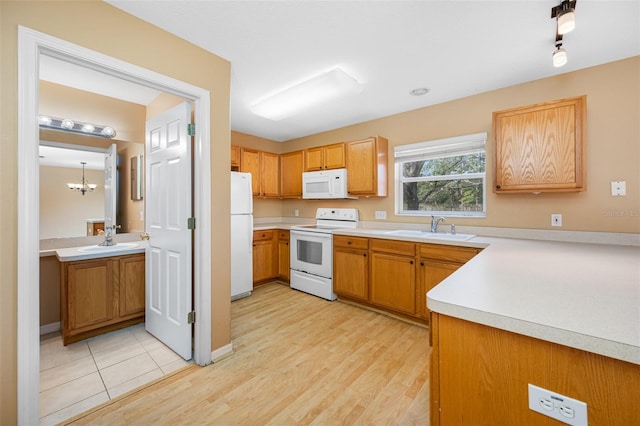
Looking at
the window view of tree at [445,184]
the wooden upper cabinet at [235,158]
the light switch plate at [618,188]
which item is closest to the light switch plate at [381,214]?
the window view of tree at [445,184]

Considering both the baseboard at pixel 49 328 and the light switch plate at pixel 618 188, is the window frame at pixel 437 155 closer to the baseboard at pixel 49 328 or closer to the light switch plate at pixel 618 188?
the light switch plate at pixel 618 188

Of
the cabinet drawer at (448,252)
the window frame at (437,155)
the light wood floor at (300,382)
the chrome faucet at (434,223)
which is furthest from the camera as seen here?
the chrome faucet at (434,223)

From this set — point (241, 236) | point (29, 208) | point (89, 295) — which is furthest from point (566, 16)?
point (89, 295)

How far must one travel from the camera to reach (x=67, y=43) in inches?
55.4

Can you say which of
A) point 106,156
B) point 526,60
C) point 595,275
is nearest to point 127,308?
point 106,156

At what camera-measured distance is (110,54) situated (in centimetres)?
155

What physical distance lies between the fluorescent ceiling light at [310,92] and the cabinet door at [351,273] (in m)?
1.77

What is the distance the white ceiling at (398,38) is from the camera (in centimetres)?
159

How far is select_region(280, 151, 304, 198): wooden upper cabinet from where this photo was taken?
4258 millimetres

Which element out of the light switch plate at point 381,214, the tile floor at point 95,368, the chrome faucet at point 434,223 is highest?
the light switch plate at point 381,214

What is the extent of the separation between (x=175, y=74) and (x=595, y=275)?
2.70m

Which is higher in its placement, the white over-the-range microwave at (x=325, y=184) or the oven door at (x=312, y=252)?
the white over-the-range microwave at (x=325, y=184)

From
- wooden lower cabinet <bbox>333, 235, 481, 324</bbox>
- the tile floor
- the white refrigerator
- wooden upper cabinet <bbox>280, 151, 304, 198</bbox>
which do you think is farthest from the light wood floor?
wooden upper cabinet <bbox>280, 151, 304, 198</bbox>

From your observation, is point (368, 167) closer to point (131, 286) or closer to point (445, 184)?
point (445, 184)
